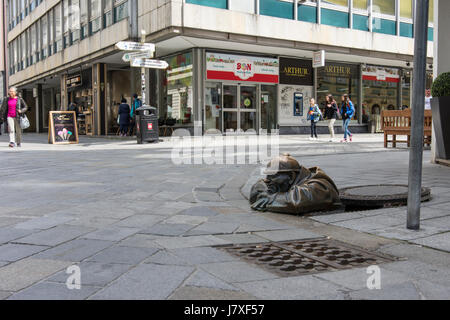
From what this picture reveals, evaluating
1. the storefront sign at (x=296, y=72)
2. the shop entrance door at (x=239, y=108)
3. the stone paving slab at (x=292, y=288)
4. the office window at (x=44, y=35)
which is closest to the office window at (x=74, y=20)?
the office window at (x=44, y=35)

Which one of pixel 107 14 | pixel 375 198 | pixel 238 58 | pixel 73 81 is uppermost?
pixel 107 14

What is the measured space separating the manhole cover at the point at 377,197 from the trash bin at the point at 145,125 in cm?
1055

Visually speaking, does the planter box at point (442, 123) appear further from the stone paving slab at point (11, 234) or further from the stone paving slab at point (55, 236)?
the stone paving slab at point (11, 234)

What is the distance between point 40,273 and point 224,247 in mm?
1161

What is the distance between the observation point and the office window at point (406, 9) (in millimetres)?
23656

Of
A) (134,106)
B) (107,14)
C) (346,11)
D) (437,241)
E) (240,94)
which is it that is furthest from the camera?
(107,14)

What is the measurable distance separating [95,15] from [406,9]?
16071 mm

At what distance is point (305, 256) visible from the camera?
9.41 ft

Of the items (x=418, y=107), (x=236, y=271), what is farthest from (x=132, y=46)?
(x=236, y=271)

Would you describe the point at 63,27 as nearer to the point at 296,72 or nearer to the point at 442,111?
the point at 296,72

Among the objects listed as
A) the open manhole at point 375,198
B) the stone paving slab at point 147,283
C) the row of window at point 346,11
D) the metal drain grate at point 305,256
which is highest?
the row of window at point 346,11

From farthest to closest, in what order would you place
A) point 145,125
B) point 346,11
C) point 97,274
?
point 346,11, point 145,125, point 97,274

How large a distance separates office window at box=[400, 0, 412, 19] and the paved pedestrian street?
19.9m

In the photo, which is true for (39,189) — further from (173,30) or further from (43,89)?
(43,89)
